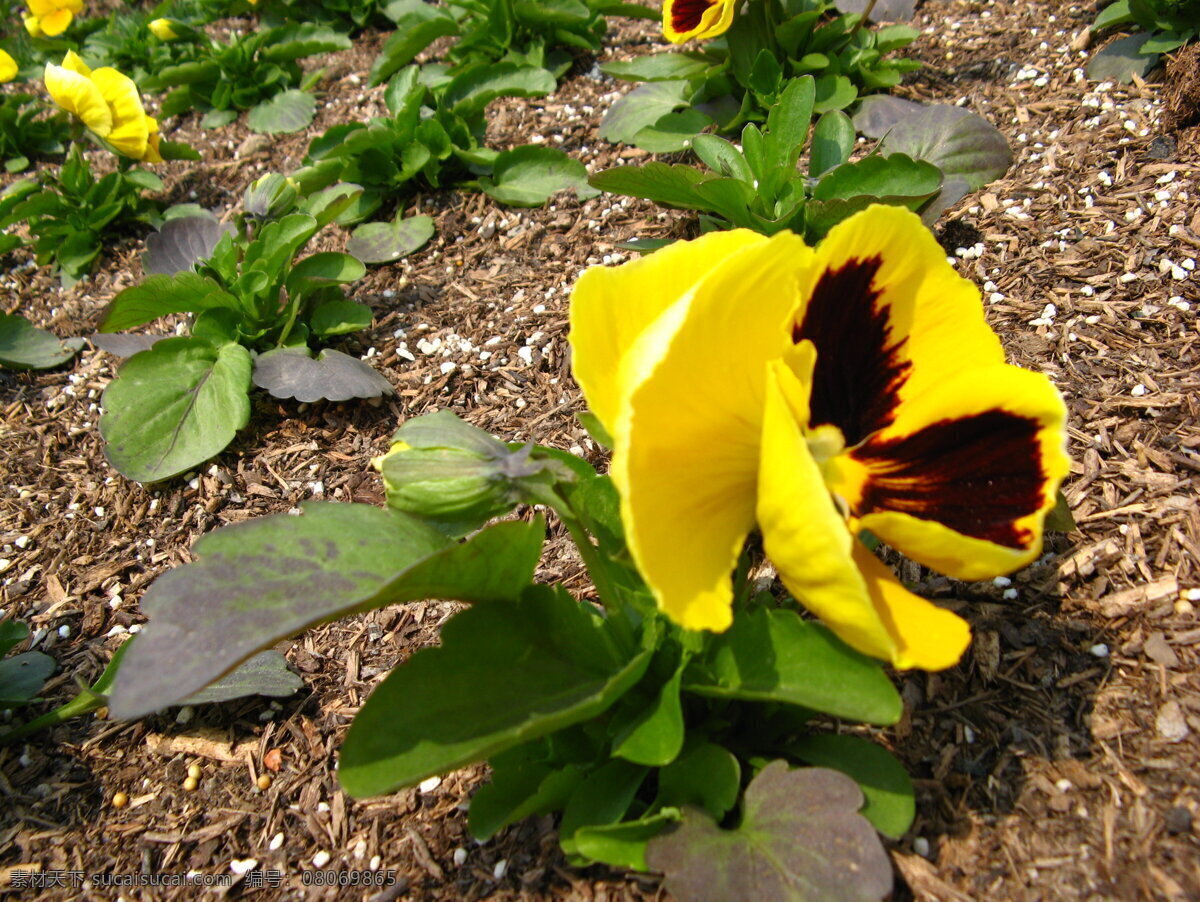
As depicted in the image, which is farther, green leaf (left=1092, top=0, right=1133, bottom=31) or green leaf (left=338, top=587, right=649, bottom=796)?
green leaf (left=1092, top=0, right=1133, bottom=31)

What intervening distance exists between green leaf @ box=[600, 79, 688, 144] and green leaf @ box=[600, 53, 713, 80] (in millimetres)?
53

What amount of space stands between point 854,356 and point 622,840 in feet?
2.68

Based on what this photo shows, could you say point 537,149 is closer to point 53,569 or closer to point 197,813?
point 53,569

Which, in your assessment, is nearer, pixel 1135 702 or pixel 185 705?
pixel 1135 702

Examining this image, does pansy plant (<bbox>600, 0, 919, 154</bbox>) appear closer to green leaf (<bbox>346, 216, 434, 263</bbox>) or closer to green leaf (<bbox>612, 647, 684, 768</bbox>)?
green leaf (<bbox>346, 216, 434, 263</bbox>)

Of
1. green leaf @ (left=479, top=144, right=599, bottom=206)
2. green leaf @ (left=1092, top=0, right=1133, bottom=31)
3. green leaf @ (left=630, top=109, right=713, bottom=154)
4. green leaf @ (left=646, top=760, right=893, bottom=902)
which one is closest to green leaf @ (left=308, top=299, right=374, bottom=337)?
green leaf @ (left=479, top=144, right=599, bottom=206)

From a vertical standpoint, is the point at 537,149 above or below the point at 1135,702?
above

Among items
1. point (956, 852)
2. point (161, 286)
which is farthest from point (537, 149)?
point (956, 852)

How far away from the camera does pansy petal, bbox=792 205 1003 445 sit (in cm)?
129

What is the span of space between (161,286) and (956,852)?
2.47 m

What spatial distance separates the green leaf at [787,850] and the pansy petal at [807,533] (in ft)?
0.95

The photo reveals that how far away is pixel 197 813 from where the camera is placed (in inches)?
71.7

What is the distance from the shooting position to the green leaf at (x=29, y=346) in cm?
308

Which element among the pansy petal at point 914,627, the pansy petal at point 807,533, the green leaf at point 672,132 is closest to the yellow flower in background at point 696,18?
the green leaf at point 672,132
